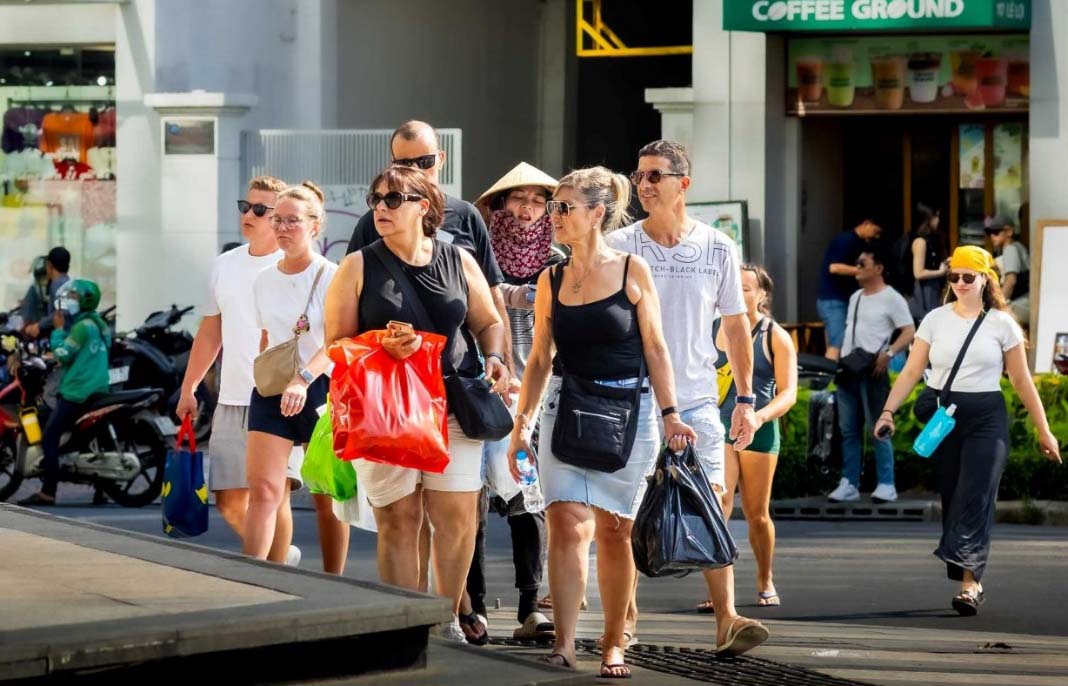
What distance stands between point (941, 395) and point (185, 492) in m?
3.58

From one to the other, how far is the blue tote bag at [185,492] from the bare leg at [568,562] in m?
2.34

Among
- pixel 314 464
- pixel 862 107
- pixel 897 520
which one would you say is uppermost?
pixel 862 107

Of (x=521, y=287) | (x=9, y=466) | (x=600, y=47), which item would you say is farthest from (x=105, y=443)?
(x=600, y=47)

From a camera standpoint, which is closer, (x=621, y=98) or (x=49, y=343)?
(x=49, y=343)

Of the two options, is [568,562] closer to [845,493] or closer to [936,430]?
[936,430]

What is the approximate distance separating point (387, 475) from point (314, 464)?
1.74ft

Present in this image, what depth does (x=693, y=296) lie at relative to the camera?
8.51 metres

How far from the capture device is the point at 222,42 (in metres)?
22.8

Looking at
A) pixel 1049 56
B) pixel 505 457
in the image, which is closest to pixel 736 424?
pixel 505 457

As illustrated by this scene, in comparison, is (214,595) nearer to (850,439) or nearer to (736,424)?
(736,424)

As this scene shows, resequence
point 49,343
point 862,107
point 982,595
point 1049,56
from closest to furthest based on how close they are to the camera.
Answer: point 982,595 → point 49,343 → point 1049,56 → point 862,107

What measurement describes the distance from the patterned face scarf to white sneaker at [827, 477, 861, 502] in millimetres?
6109

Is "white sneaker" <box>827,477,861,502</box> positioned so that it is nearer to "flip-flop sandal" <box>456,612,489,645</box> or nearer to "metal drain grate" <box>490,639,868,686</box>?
"metal drain grate" <box>490,639,868,686</box>

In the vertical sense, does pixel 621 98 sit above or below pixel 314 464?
above
